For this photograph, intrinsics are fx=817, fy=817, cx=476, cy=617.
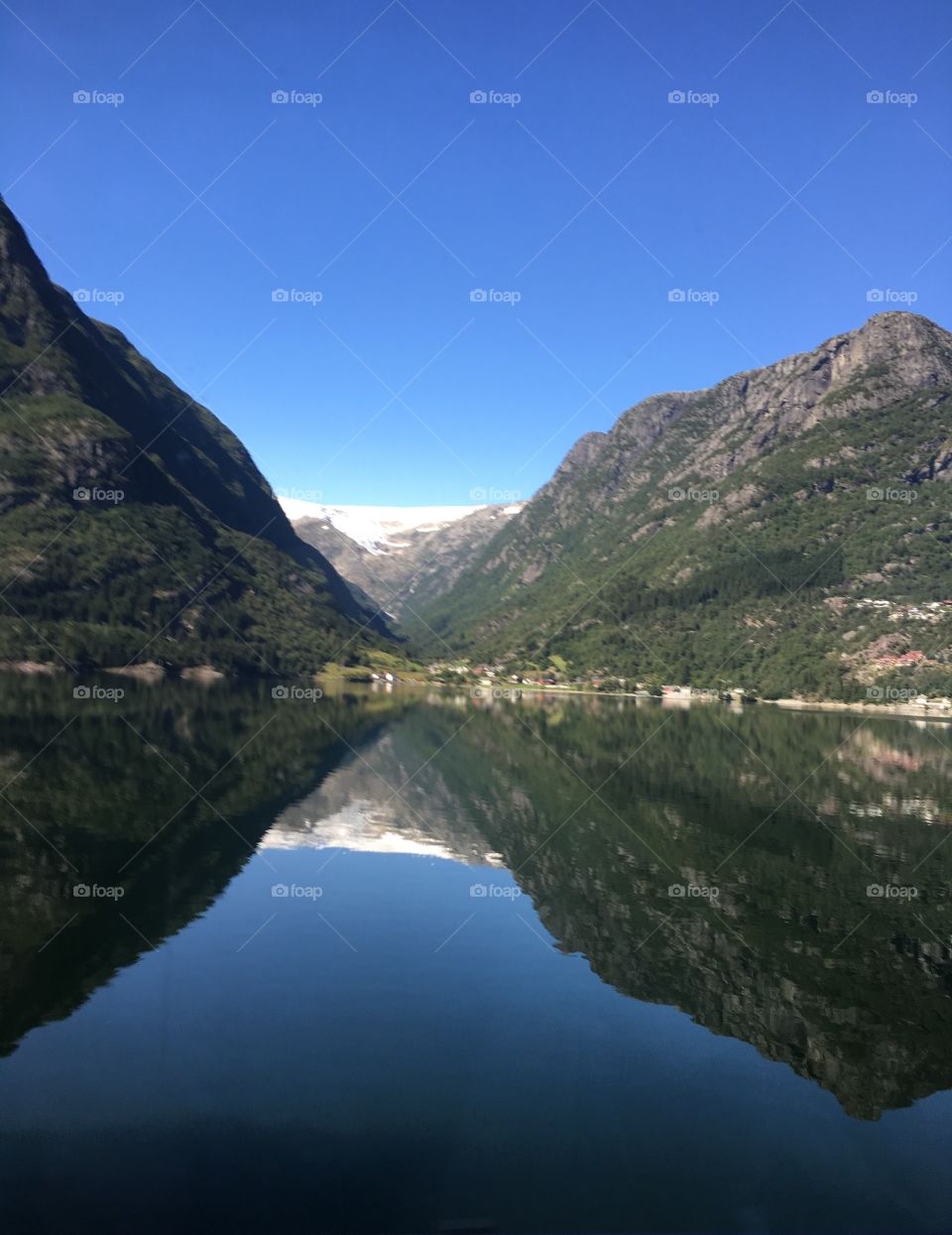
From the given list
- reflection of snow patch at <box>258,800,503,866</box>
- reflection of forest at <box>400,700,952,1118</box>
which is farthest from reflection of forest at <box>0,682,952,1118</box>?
reflection of snow patch at <box>258,800,503,866</box>

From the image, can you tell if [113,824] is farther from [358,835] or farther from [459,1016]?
[459,1016]

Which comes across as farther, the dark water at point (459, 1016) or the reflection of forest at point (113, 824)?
the reflection of forest at point (113, 824)

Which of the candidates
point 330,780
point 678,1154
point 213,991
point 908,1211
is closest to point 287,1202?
point 678,1154

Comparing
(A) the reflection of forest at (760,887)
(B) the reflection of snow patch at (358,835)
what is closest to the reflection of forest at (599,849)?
(A) the reflection of forest at (760,887)

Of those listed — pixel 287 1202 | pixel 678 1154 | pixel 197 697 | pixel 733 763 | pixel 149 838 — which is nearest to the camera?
pixel 287 1202

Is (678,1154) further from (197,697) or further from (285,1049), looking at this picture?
(197,697)

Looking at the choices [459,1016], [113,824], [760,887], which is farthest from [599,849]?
[113,824]

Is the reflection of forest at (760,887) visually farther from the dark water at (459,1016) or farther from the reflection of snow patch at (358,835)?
the reflection of snow patch at (358,835)
